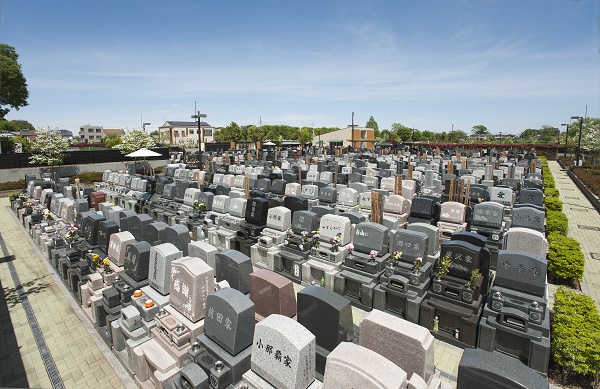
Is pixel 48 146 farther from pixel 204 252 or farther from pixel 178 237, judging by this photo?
pixel 204 252

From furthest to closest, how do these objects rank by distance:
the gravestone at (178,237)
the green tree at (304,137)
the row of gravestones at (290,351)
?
the green tree at (304,137) → the gravestone at (178,237) → the row of gravestones at (290,351)

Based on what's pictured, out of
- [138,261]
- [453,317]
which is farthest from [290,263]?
[453,317]

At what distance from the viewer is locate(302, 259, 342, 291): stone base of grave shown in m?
11.2

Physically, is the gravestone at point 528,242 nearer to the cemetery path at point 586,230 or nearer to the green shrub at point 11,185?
the cemetery path at point 586,230

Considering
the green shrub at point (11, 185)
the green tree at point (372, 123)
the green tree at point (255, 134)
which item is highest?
A: the green tree at point (372, 123)

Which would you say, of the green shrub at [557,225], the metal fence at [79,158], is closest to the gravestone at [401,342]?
the green shrub at [557,225]

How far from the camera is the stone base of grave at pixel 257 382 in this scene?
19.2ft

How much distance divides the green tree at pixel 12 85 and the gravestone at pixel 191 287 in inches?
A: 1531

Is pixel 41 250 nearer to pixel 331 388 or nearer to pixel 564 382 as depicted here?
pixel 331 388

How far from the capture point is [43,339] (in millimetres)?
9258

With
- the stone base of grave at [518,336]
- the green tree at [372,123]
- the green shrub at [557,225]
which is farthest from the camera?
the green tree at [372,123]

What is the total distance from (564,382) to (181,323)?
28.6 ft

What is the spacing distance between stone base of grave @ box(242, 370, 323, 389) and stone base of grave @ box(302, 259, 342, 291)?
5.17 metres

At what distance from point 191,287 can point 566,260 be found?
40.7 ft
